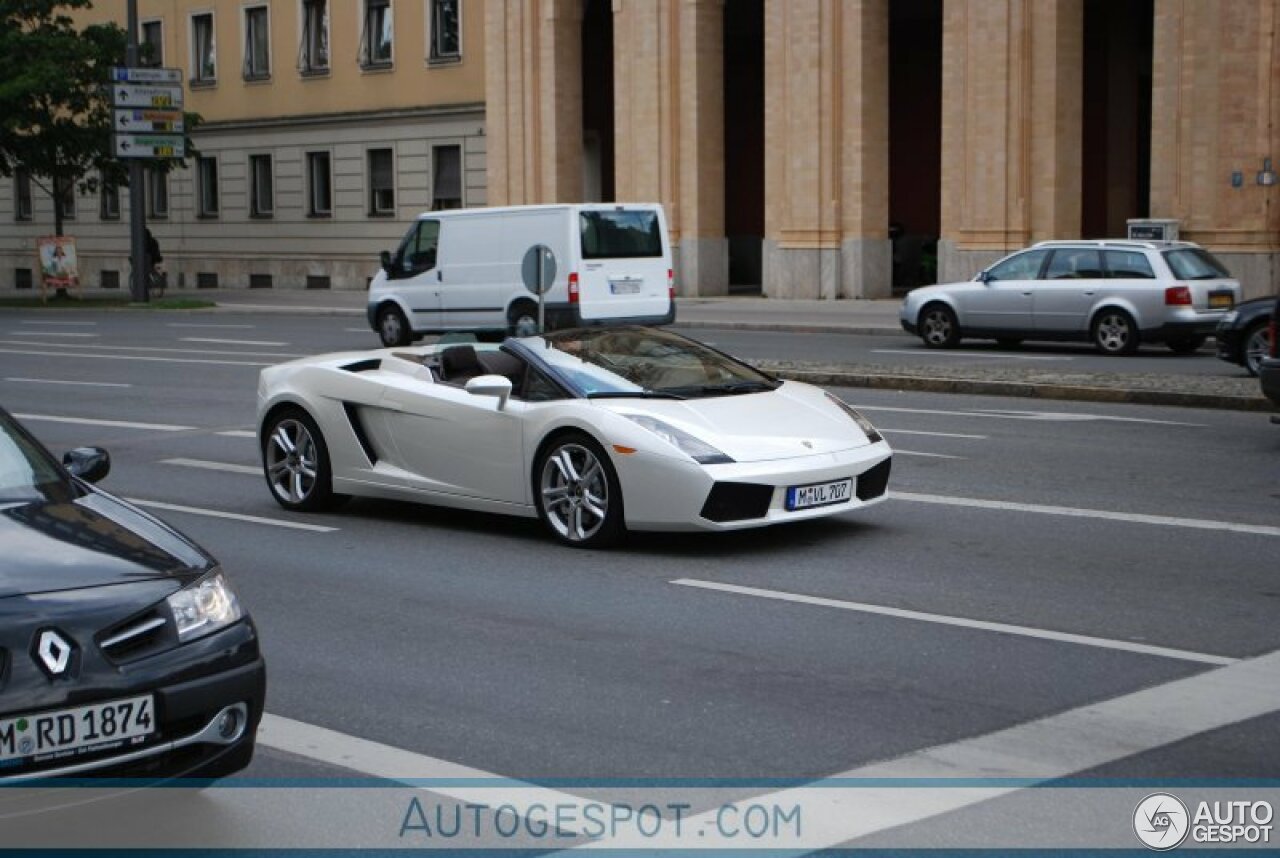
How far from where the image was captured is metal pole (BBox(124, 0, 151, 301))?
40500 mm

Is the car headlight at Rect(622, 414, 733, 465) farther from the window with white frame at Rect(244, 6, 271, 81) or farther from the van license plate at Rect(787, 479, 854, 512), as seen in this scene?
the window with white frame at Rect(244, 6, 271, 81)

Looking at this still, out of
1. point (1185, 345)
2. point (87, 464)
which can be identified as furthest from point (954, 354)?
point (87, 464)

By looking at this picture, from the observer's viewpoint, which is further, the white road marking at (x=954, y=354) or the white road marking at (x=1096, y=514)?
the white road marking at (x=954, y=354)

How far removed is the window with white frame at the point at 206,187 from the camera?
54844mm

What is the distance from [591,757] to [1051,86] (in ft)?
99.6

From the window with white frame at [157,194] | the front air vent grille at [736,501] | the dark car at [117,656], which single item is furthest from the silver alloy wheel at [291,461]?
the window with white frame at [157,194]

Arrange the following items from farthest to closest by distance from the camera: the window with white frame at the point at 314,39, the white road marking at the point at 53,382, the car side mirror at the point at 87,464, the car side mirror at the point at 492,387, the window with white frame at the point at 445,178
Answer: the window with white frame at the point at 314,39 → the window with white frame at the point at 445,178 → the white road marking at the point at 53,382 → the car side mirror at the point at 492,387 → the car side mirror at the point at 87,464

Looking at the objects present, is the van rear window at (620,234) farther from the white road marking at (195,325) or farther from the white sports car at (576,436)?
the white sports car at (576,436)

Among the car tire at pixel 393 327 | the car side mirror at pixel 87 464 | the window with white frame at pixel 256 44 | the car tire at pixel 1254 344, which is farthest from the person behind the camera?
the window with white frame at pixel 256 44

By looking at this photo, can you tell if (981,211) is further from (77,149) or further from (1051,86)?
(77,149)

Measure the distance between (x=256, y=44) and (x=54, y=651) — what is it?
50314 mm

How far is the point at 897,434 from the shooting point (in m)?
15.8

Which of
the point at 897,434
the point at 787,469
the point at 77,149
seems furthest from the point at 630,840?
the point at 77,149

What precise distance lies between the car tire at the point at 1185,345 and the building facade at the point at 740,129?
283 inches
